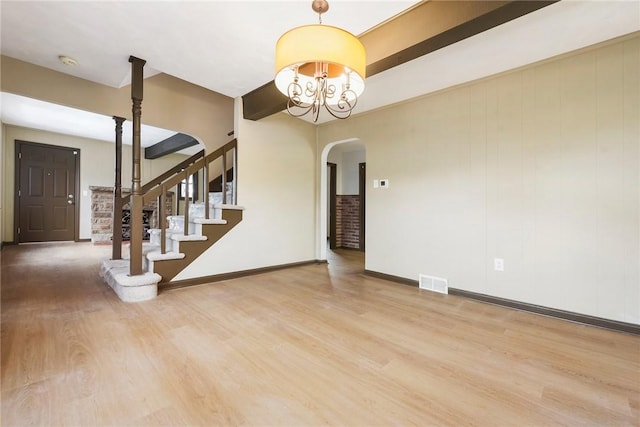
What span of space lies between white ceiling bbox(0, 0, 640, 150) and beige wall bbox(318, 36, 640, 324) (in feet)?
0.86

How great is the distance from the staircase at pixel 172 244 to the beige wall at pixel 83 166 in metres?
4.00

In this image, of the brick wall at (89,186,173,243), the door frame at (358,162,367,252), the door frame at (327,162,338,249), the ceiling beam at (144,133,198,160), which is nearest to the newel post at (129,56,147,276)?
the ceiling beam at (144,133,198,160)

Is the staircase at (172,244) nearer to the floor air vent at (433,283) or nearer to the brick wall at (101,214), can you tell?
the floor air vent at (433,283)

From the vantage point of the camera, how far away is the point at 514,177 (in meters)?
2.73

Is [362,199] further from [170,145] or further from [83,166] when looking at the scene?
[83,166]

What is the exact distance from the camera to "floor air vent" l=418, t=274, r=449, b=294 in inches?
125

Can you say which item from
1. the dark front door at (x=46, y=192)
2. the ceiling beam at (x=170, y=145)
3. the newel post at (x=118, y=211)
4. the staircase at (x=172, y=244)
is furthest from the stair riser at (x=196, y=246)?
the dark front door at (x=46, y=192)

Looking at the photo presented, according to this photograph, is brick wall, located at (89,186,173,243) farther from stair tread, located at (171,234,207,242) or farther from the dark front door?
stair tread, located at (171,234,207,242)

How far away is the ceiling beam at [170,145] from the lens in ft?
18.8

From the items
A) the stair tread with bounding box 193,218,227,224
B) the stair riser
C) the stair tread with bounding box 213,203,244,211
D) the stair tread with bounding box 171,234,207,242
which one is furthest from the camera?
the stair tread with bounding box 213,203,244,211

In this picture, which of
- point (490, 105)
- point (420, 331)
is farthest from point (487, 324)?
point (490, 105)

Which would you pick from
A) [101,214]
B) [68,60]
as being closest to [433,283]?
[68,60]

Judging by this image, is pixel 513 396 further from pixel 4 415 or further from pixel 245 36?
pixel 245 36

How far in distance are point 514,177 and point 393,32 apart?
1823mm
